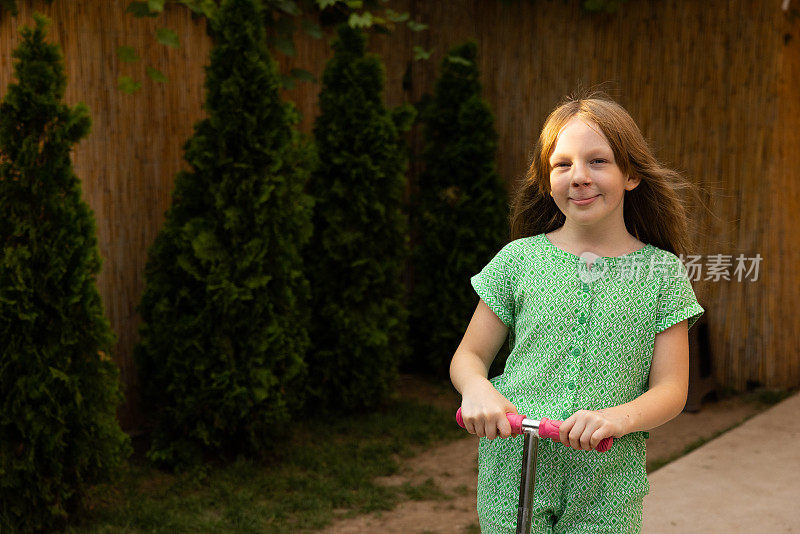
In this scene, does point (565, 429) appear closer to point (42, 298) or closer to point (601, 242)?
point (601, 242)

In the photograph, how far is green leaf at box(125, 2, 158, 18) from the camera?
4383 millimetres

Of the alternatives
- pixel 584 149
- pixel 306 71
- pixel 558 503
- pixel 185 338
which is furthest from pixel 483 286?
pixel 306 71

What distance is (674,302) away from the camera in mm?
1850

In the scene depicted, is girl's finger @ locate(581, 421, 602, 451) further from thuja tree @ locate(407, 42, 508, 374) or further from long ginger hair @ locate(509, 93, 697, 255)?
thuja tree @ locate(407, 42, 508, 374)

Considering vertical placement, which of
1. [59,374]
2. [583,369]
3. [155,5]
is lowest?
[59,374]

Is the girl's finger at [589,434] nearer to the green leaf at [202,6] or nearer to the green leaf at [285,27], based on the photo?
the green leaf at [202,6]

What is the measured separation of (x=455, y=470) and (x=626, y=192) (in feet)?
9.23

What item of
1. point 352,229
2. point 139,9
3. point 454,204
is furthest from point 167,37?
point 454,204

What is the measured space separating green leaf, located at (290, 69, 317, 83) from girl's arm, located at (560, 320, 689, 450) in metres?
3.81

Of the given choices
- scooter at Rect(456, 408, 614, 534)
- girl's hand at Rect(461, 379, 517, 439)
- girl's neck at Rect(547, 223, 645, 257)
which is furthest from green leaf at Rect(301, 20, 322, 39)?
scooter at Rect(456, 408, 614, 534)

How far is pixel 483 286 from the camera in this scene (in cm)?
198

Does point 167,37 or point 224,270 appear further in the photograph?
point 167,37

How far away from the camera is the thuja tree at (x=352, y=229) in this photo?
5.20 metres

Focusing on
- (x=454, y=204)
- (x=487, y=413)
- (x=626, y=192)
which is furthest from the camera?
(x=454, y=204)
